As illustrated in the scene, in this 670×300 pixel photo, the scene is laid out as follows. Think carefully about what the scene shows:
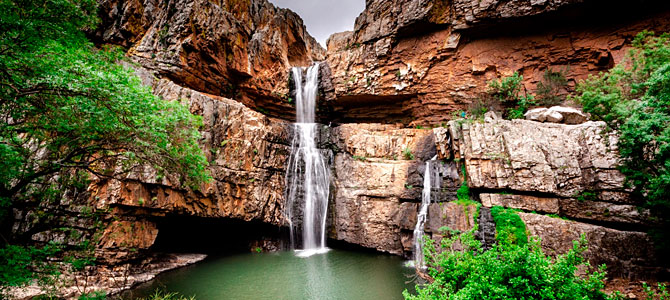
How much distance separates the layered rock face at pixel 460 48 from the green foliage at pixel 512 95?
904 millimetres

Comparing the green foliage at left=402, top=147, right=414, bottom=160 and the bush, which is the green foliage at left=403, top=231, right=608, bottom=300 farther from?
the green foliage at left=402, top=147, right=414, bottom=160

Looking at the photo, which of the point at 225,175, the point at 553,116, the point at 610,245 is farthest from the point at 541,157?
the point at 225,175

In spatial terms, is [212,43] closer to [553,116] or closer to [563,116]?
[553,116]

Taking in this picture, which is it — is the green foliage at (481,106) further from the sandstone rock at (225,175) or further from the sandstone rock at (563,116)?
the sandstone rock at (225,175)

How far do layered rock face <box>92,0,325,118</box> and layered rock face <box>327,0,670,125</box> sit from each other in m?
4.69

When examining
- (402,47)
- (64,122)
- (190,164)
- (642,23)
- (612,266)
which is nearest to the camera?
(64,122)

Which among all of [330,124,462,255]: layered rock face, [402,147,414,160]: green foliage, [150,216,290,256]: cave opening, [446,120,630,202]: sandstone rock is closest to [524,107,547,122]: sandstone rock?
[446,120,630,202]: sandstone rock

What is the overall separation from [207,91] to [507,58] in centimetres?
1957

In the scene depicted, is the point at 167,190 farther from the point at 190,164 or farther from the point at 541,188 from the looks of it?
the point at 541,188

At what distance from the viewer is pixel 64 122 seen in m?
5.14

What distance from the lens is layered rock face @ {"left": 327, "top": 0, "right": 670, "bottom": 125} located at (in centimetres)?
1479

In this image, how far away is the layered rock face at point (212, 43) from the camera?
595 inches

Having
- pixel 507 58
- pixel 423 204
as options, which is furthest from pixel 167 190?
pixel 507 58

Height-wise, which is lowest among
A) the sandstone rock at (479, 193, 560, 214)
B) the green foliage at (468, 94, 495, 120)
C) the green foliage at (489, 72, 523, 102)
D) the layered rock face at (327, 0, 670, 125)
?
the sandstone rock at (479, 193, 560, 214)
